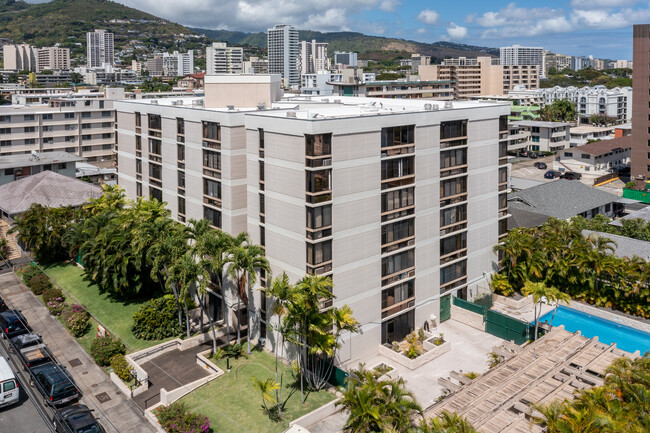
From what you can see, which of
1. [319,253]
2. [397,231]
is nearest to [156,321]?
[319,253]

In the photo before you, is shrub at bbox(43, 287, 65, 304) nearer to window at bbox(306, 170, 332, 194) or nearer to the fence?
window at bbox(306, 170, 332, 194)

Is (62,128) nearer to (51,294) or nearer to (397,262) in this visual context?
(51,294)

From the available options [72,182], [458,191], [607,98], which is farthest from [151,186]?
[607,98]

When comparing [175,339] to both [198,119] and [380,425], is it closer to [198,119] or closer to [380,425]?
[198,119]

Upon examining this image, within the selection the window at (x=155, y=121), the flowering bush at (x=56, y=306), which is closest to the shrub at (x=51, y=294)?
the flowering bush at (x=56, y=306)

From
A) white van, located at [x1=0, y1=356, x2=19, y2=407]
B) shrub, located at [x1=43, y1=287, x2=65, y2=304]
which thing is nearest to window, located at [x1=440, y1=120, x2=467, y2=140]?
white van, located at [x1=0, y1=356, x2=19, y2=407]

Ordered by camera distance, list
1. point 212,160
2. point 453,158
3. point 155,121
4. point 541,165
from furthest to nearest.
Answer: point 541,165, point 155,121, point 453,158, point 212,160
